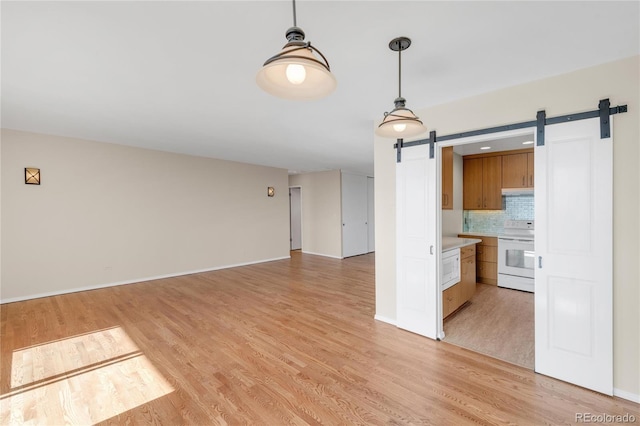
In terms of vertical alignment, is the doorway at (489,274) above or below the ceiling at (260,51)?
below

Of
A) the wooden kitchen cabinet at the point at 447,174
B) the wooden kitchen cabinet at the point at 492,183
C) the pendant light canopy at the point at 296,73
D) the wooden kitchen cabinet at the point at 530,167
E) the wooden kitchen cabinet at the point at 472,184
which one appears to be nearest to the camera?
the pendant light canopy at the point at 296,73

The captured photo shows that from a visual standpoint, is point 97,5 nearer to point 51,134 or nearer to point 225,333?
point 225,333

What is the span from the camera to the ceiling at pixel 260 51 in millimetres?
1650

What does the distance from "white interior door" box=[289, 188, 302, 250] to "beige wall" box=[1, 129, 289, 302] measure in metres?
2.51

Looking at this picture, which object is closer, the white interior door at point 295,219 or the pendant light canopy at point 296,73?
the pendant light canopy at point 296,73

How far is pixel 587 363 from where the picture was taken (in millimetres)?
2178

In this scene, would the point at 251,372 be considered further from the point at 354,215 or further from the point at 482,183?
the point at 354,215

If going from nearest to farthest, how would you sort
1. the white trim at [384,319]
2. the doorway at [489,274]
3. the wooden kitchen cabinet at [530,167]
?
the doorway at [489,274] → the white trim at [384,319] → the wooden kitchen cabinet at [530,167]

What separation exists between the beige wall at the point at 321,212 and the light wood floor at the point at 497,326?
14.0 ft

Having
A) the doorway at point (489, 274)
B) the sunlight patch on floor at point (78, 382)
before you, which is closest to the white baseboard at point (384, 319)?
the doorway at point (489, 274)

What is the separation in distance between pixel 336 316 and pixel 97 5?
3.64 meters

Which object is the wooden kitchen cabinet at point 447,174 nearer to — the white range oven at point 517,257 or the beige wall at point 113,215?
the white range oven at point 517,257

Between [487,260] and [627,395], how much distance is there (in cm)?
324

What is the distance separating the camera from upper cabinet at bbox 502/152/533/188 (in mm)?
4859
